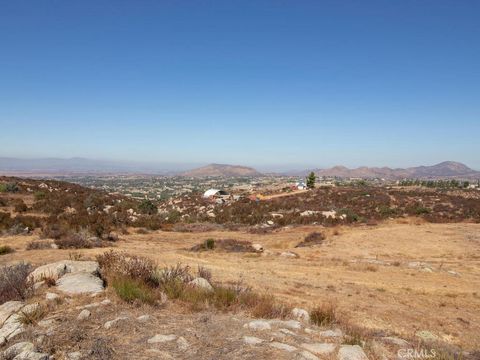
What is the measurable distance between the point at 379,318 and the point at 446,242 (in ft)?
55.6

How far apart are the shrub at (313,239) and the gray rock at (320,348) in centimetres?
1830

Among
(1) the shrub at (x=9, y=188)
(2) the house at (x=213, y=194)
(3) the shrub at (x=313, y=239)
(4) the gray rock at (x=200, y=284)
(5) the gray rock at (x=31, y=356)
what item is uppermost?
(5) the gray rock at (x=31, y=356)

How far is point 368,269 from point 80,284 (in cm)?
1354

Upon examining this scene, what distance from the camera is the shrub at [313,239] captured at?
2411cm

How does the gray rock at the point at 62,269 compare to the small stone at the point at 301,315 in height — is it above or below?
above

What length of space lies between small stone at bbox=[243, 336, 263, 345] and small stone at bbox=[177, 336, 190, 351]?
2.91ft

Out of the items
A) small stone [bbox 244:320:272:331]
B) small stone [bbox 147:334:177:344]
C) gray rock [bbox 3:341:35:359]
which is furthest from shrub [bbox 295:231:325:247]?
gray rock [bbox 3:341:35:359]

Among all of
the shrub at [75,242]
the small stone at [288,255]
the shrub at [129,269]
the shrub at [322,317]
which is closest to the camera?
the shrub at [322,317]

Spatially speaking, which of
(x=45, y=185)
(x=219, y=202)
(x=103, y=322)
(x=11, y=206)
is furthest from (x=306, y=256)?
(x=45, y=185)

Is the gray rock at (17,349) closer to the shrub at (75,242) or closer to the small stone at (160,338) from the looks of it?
the small stone at (160,338)

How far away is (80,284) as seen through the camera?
7.79m

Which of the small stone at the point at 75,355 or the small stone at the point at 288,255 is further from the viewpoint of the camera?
the small stone at the point at 288,255

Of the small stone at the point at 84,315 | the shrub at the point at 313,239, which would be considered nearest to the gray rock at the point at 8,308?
the small stone at the point at 84,315

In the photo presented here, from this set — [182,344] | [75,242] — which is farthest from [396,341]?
[75,242]
